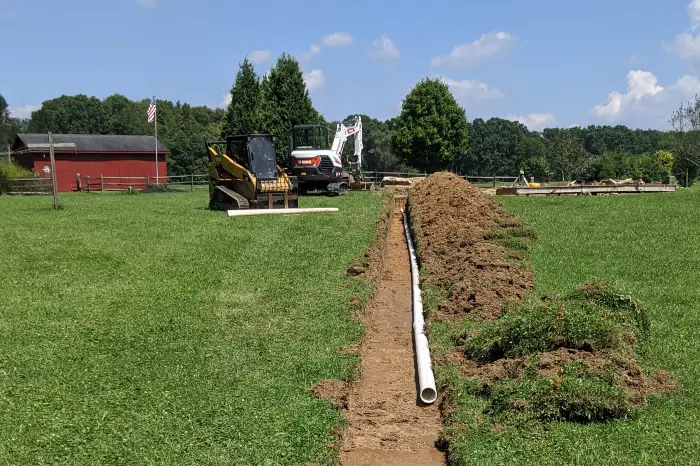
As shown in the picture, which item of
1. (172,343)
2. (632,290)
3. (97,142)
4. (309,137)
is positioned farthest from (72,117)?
(632,290)

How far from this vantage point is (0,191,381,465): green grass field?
5.33 meters

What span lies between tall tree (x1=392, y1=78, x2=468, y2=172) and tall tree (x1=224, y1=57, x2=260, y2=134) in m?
13.4

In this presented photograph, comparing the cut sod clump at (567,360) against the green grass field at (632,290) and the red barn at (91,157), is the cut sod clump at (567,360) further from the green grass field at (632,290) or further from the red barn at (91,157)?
the red barn at (91,157)

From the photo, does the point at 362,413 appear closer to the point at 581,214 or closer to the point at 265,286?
the point at 265,286

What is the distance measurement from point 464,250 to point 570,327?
590 cm

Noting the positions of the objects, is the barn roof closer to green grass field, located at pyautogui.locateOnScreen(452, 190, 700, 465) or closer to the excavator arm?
the excavator arm

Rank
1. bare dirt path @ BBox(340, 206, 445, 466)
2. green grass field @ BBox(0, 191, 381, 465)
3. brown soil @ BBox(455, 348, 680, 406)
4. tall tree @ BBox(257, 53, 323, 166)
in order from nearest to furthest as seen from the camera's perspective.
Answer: green grass field @ BBox(0, 191, 381, 465) → bare dirt path @ BBox(340, 206, 445, 466) → brown soil @ BBox(455, 348, 680, 406) → tall tree @ BBox(257, 53, 323, 166)

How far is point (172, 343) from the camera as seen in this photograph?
7930 mm

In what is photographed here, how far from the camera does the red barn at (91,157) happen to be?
144ft

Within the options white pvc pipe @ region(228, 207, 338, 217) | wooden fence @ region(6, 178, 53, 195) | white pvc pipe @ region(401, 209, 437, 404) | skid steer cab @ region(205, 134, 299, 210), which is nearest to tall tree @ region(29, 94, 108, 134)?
wooden fence @ region(6, 178, 53, 195)

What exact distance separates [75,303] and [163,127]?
274 ft

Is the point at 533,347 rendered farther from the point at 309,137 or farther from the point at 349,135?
the point at 349,135

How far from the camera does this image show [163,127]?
8831cm

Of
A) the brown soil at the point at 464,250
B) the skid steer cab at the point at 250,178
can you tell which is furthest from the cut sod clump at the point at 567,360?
the skid steer cab at the point at 250,178
